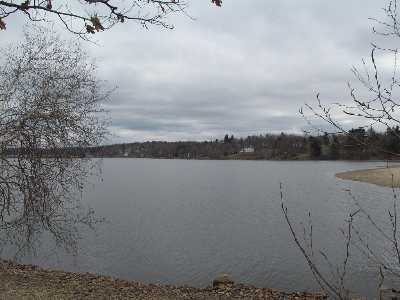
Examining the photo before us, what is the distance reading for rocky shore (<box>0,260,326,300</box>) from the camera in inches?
414

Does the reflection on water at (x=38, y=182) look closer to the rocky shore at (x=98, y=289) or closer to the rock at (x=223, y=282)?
the rocky shore at (x=98, y=289)

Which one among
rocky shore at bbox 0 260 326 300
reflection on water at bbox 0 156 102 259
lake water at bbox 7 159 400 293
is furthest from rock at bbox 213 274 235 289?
reflection on water at bbox 0 156 102 259

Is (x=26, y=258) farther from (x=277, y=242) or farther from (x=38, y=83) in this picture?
(x=277, y=242)

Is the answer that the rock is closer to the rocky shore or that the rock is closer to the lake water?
the rocky shore

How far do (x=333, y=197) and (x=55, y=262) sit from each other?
26322 mm

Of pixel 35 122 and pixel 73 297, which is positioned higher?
pixel 35 122

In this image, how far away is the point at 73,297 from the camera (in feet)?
33.8

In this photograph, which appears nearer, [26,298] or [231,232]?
[26,298]

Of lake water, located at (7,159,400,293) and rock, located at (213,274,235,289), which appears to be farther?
lake water, located at (7,159,400,293)

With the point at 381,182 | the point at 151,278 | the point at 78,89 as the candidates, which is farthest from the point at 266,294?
the point at 381,182

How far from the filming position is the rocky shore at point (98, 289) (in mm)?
10523

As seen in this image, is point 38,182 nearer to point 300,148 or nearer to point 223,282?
point 223,282

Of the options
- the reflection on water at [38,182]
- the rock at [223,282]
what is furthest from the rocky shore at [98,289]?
the reflection on water at [38,182]

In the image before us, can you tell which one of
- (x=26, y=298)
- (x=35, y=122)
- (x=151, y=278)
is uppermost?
(x=35, y=122)
